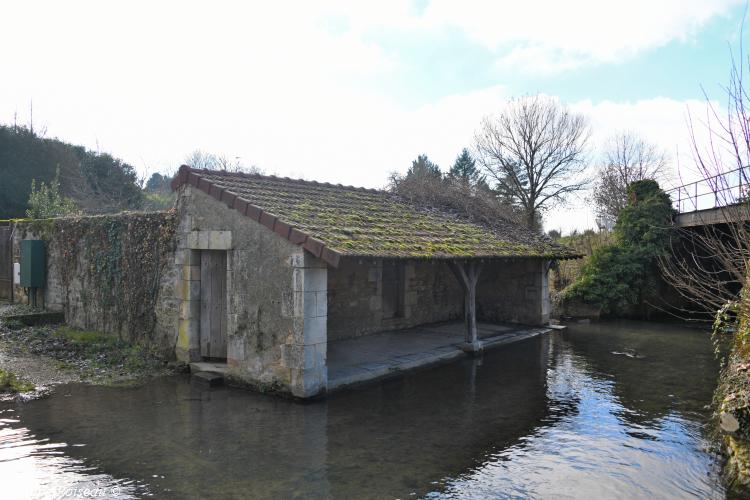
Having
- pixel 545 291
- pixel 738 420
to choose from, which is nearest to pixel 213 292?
pixel 738 420

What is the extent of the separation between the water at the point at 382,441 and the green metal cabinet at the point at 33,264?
15.9 feet

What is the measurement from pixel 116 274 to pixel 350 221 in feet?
14.8

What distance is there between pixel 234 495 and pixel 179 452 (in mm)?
1190

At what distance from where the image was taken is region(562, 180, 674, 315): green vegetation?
54.1 ft

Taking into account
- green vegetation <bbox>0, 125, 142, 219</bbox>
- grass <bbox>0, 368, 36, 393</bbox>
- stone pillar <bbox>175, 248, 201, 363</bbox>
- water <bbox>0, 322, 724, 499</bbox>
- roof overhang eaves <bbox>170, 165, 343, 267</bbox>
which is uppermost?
green vegetation <bbox>0, 125, 142, 219</bbox>

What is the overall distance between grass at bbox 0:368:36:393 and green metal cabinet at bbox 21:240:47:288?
13.7 feet

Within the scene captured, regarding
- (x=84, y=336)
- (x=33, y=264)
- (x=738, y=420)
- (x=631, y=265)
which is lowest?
(x=738, y=420)

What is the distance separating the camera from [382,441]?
571cm

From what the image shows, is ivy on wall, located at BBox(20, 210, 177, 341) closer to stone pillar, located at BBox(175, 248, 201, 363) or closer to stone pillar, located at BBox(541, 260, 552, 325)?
stone pillar, located at BBox(175, 248, 201, 363)

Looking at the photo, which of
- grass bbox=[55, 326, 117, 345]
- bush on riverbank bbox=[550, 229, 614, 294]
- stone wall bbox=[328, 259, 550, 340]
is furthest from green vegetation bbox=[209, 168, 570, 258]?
bush on riverbank bbox=[550, 229, 614, 294]

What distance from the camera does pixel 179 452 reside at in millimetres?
5230

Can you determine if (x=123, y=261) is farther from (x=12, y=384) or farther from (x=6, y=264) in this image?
(x=6, y=264)

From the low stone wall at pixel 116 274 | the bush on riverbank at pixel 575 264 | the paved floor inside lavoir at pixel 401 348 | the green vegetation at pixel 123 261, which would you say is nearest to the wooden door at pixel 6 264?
the low stone wall at pixel 116 274

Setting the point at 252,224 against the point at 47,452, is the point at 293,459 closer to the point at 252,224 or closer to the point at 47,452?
the point at 47,452
